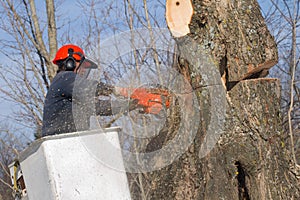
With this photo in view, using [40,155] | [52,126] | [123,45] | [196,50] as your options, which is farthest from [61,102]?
[196,50]

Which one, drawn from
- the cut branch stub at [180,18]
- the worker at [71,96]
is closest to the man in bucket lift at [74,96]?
the worker at [71,96]

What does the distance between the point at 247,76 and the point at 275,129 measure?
0.44 metres

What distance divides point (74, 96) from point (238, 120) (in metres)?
1.53

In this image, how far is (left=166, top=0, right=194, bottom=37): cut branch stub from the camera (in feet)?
13.0

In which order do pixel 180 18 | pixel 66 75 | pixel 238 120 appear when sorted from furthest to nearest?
pixel 66 75 < pixel 180 18 < pixel 238 120

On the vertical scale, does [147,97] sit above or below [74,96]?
below

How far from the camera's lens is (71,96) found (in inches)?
185

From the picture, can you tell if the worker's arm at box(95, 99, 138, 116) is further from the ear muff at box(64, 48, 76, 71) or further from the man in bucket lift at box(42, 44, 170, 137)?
the ear muff at box(64, 48, 76, 71)

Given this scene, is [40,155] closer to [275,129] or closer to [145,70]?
[275,129]

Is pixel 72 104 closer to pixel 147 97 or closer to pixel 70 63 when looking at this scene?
pixel 70 63

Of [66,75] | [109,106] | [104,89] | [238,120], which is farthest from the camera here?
[66,75]

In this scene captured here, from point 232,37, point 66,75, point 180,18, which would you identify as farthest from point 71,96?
point 232,37

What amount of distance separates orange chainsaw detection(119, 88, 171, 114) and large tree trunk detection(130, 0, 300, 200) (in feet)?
1.80

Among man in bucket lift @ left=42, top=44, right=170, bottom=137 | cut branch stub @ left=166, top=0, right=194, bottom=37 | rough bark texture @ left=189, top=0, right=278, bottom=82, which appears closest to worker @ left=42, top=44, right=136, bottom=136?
man in bucket lift @ left=42, top=44, right=170, bottom=137
